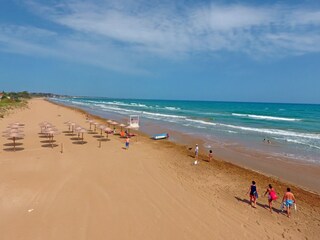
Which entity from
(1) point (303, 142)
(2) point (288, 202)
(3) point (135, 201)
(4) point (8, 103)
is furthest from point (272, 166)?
(4) point (8, 103)

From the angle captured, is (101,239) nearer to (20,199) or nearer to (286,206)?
(20,199)

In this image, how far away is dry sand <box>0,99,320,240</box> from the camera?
8.98 meters

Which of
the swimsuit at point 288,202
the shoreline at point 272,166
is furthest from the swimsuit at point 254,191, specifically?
the shoreline at point 272,166

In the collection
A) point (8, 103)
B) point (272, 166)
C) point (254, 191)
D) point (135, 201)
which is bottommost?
point (8, 103)

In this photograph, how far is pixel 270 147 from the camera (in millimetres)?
23797

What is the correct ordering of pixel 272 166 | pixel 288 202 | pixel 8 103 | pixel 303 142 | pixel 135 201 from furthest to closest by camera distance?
1. pixel 8 103
2. pixel 303 142
3. pixel 272 166
4. pixel 135 201
5. pixel 288 202

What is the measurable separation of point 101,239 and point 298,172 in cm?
1317

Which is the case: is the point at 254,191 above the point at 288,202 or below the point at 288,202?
above

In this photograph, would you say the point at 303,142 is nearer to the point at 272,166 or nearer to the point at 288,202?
the point at 272,166

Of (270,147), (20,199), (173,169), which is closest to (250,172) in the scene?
(173,169)

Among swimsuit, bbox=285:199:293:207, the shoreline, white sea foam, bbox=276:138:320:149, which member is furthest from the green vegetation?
swimsuit, bbox=285:199:293:207

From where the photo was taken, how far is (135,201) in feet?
36.6

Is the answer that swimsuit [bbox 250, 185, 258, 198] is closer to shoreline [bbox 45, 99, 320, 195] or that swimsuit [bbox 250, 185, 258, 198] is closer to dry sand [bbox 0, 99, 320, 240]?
dry sand [bbox 0, 99, 320, 240]

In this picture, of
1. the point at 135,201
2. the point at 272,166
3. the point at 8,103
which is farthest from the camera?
the point at 8,103
